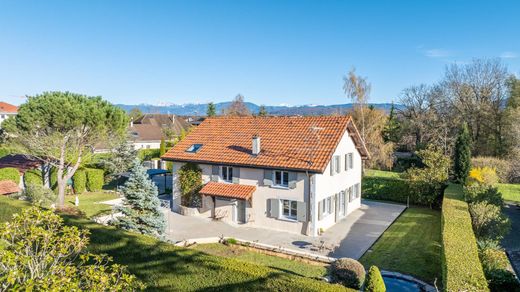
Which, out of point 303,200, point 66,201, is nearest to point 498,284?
point 303,200

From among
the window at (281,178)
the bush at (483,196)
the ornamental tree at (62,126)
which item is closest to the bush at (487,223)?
the bush at (483,196)

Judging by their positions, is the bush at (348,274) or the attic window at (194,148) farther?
the attic window at (194,148)

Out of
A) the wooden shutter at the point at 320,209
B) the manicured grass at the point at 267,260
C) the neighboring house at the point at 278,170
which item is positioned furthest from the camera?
the wooden shutter at the point at 320,209

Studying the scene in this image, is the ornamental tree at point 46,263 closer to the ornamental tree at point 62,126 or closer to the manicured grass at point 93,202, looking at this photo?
the manicured grass at point 93,202

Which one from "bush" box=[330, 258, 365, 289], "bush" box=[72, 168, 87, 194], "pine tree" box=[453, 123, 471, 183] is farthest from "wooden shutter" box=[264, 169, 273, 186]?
"bush" box=[72, 168, 87, 194]

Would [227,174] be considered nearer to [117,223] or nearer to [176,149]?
[176,149]

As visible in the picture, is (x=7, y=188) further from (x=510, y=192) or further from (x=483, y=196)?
(x=510, y=192)

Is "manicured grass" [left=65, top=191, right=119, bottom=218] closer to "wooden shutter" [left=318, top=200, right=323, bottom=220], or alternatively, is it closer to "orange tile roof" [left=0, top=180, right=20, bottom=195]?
"orange tile roof" [left=0, top=180, right=20, bottom=195]
